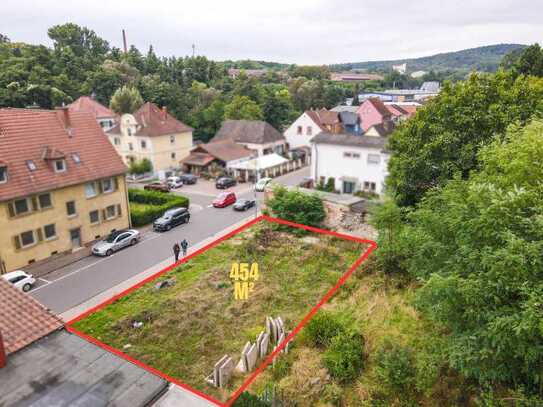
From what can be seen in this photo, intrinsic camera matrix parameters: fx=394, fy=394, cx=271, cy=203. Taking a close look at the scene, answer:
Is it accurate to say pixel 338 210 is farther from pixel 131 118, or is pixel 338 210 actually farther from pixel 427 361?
pixel 131 118

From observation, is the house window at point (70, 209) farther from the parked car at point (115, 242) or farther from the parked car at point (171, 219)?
the parked car at point (171, 219)

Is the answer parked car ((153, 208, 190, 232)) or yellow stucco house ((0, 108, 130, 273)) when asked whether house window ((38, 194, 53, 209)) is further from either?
parked car ((153, 208, 190, 232))

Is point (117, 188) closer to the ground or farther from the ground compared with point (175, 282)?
farther from the ground

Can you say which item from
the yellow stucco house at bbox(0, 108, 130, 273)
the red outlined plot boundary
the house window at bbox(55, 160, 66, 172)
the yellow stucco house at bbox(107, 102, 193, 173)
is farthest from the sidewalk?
the yellow stucco house at bbox(107, 102, 193, 173)

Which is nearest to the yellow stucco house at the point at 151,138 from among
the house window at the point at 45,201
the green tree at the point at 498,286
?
the house window at the point at 45,201

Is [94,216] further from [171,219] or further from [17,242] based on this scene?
[171,219]

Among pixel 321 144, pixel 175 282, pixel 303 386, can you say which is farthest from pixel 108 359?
pixel 321 144
